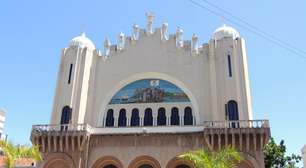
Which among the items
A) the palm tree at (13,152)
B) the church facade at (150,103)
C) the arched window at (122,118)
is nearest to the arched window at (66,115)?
the church facade at (150,103)

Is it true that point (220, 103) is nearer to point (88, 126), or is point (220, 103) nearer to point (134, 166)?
point (134, 166)

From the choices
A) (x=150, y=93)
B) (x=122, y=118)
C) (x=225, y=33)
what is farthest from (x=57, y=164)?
(x=225, y=33)

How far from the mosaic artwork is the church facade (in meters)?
0.08

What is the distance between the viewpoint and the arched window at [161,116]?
89.1ft

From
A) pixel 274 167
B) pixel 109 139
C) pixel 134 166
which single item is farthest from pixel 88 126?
pixel 274 167

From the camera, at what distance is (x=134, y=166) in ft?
83.1

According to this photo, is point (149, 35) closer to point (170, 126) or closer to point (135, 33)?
point (135, 33)

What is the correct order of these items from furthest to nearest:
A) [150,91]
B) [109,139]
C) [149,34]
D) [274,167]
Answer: [274,167] < [149,34] < [150,91] < [109,139]

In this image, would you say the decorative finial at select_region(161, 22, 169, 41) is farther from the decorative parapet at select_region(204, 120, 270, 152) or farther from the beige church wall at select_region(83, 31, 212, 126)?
the decorative parapet at select_region(204, 120, 270, 152)

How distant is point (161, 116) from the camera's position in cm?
2744

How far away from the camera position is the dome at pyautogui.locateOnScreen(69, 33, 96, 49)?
3116 cm

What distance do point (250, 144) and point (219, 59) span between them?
7.79 meters

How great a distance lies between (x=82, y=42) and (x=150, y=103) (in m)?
9.06

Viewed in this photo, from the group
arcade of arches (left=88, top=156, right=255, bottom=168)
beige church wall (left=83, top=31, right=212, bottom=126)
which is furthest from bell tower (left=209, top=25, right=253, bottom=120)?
arcade of arches (left=88, top=156, right=255, bottom=168)
